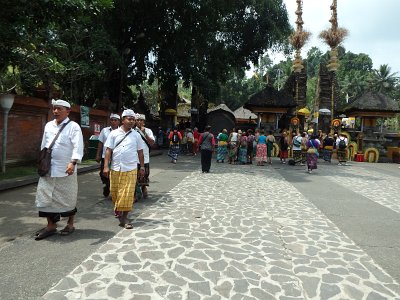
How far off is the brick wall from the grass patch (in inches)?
17.4

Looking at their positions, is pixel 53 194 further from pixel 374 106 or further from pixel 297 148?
pixel 374 106

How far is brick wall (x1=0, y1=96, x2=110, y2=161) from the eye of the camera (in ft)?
37.1

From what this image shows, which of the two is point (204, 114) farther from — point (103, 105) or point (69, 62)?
point (69, 62)

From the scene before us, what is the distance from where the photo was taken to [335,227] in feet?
20.9

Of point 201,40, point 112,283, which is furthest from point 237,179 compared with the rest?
point 201,40

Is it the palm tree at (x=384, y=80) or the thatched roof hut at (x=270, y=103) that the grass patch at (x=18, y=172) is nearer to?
the thatched roof hut at (x=270, y=103)

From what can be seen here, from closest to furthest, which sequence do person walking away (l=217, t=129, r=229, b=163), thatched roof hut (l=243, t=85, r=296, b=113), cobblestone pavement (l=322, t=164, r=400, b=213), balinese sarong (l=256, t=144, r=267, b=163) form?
cobblestone pavement (l=322, t=164, r=400, b=213)
person walking away (l=217, t=129, r=229, b=163)
balinese sarong (l=256, t=144, r=267, b=163)
thatched roof hut (l=243, t=85, r=296, b=113)

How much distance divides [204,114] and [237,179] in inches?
892

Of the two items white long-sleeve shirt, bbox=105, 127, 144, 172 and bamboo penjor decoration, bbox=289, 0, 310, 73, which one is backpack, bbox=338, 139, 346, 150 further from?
white long-sleeve shirt, bbox=105, 127, 144, 172

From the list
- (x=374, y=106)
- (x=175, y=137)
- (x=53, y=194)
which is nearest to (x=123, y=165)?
(x=53, y=194)

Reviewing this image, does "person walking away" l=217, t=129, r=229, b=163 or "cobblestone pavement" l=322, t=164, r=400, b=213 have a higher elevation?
"person walking away" l=217, t=129, r=229, b=163

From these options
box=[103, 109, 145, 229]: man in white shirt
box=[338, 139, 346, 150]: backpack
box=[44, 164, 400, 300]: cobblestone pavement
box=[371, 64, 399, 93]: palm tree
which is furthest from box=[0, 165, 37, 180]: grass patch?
box=[371, 64, 399, 93]: palm tree

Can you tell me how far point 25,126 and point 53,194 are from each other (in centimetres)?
783

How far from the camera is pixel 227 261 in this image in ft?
14.6
